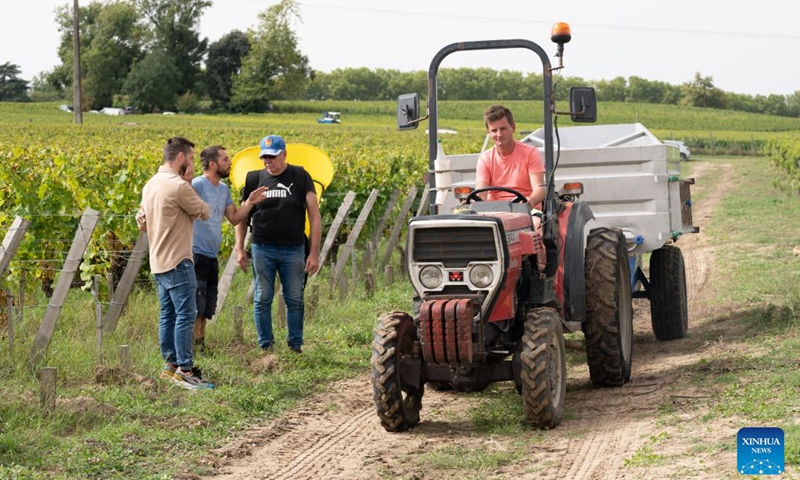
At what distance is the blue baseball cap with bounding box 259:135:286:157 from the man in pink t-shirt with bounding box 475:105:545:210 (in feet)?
6.04

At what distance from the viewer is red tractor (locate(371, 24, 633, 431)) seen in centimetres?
618

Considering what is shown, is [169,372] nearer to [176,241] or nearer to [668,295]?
[176,241]

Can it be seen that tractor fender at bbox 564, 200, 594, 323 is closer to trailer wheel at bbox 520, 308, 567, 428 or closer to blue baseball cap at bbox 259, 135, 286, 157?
trailer wheel at bbox 520, 308, 567, 428

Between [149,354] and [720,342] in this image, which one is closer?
[149,354]

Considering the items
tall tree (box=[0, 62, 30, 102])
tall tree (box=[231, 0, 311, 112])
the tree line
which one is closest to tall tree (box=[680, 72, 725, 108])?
the tree line

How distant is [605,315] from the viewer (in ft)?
24.1

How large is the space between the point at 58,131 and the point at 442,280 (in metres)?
35.9

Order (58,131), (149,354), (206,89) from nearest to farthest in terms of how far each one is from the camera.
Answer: (149,354)
(58,131)
(206,89)

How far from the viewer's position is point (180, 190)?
7273 millimetres

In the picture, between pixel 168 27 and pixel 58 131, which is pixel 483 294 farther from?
pixel 168 27

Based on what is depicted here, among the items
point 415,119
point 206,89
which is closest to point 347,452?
point 415,119

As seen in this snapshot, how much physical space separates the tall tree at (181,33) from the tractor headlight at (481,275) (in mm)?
83095

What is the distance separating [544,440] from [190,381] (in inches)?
105

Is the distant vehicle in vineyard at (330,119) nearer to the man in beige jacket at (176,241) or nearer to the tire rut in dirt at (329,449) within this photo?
the man in beige jacket at (176,241)
